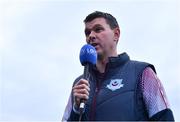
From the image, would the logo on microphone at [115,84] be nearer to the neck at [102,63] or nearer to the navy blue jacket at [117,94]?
the navy blue jacket at [117,94]

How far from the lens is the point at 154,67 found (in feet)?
15.9

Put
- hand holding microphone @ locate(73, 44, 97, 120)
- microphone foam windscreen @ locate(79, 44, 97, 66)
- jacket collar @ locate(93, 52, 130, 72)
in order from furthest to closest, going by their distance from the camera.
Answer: jacket collar @ locate(93, 52, 130, 72) → microphone foam windscreen @ locate(79, 44, 97, 66) → hand holding microphone @ locate(73, 44, 97, 120)

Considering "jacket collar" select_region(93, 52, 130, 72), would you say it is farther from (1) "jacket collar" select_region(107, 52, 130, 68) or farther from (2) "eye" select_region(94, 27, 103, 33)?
(2) "eye" select_region(94, 27, 103, 33)

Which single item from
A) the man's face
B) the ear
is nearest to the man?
the man's face

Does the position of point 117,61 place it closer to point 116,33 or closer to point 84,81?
point 116,33

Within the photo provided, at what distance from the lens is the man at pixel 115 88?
4.49 m

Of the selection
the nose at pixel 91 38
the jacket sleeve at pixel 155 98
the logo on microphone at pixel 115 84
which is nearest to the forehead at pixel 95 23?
the nose at pixel 91 38

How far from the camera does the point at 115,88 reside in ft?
15.6

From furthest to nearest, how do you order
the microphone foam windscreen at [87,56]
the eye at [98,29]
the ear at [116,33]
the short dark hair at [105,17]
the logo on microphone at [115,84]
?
the ear at [116,33] < the short dark hair at [105,17] < the eye at [98,29] < the logo on microphone at [115,84] < the microphone foam windscreen at [87,56]

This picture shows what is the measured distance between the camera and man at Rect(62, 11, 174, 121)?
449 centimetres

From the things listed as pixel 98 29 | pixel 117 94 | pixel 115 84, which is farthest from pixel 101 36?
pixel 117 94

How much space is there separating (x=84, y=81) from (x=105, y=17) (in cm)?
169

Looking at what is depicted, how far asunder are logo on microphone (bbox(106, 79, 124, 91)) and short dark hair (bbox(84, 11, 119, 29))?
85 cm

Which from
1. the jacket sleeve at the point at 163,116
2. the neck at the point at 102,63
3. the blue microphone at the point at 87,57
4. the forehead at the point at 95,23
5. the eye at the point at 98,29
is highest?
the forehead at the point at 95,23
